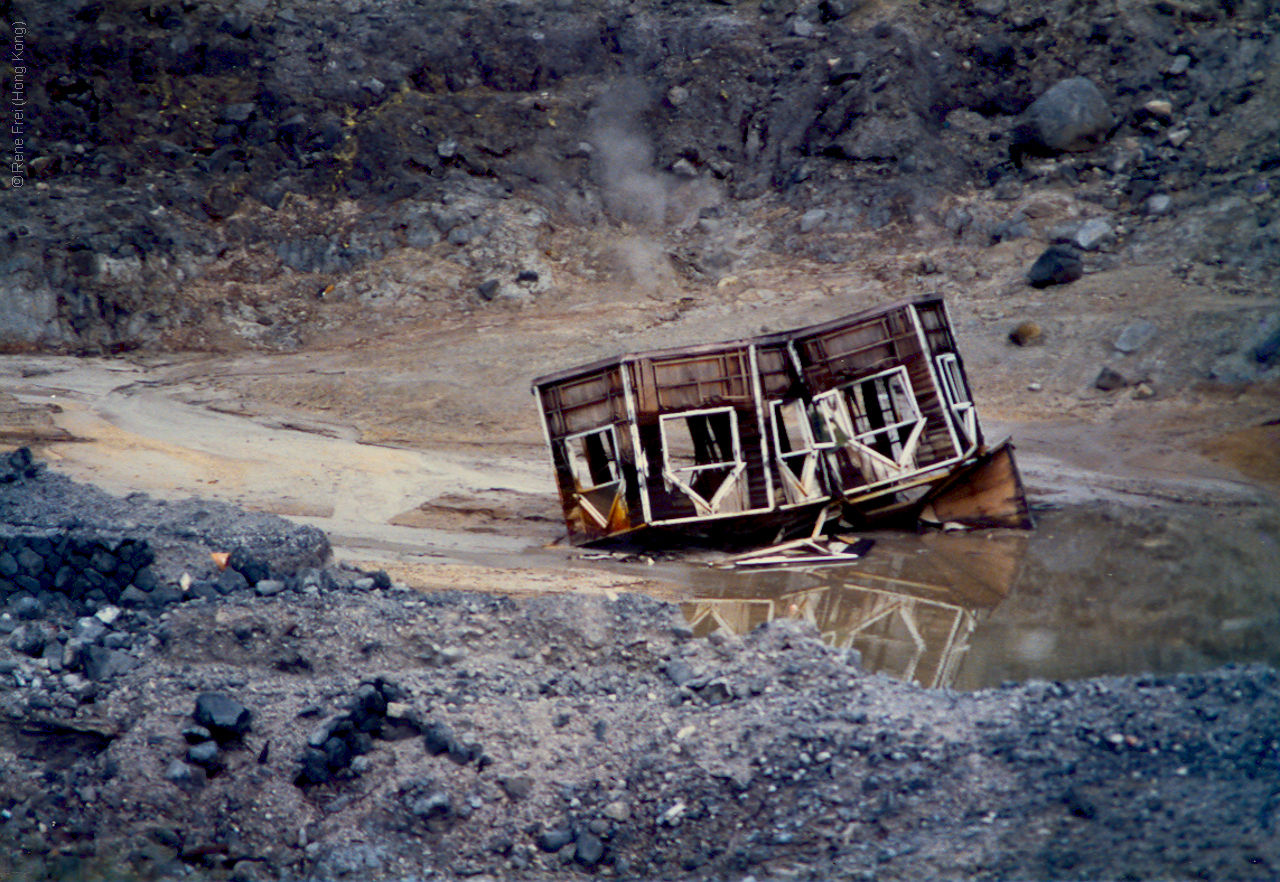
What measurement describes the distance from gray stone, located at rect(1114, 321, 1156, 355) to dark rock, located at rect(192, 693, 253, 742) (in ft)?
56.2

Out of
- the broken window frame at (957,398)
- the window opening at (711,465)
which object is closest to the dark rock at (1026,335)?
the broken window frame at (957,398)

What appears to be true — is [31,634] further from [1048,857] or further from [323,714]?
[1048,857]

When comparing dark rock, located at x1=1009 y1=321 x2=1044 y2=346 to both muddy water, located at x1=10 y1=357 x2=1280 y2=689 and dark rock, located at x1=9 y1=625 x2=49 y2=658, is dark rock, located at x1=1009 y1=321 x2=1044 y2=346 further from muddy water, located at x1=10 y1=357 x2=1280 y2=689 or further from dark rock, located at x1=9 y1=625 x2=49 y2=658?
dark rock, located at x1=9 y1=625 x2=49 y2=658

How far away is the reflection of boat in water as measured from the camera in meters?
10.2

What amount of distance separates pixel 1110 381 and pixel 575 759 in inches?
585

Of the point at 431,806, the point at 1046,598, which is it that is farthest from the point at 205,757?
the point at 1046,598

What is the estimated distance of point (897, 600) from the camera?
11.7m

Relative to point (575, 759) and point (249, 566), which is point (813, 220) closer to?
point (249, 566)

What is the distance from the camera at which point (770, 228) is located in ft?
86.8

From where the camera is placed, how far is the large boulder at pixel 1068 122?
84.6 ft

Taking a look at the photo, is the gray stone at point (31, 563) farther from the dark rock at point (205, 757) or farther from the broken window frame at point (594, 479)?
the broken window frame at point (594, 479)

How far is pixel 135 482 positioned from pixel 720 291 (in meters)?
13.9

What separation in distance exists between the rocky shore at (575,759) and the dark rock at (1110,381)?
12236 millimetres

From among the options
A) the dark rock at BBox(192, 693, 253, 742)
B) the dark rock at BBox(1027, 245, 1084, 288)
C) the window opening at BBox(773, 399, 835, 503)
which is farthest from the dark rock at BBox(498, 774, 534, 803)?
the dark rock at BBox(1027, 245, 1084, 288)
